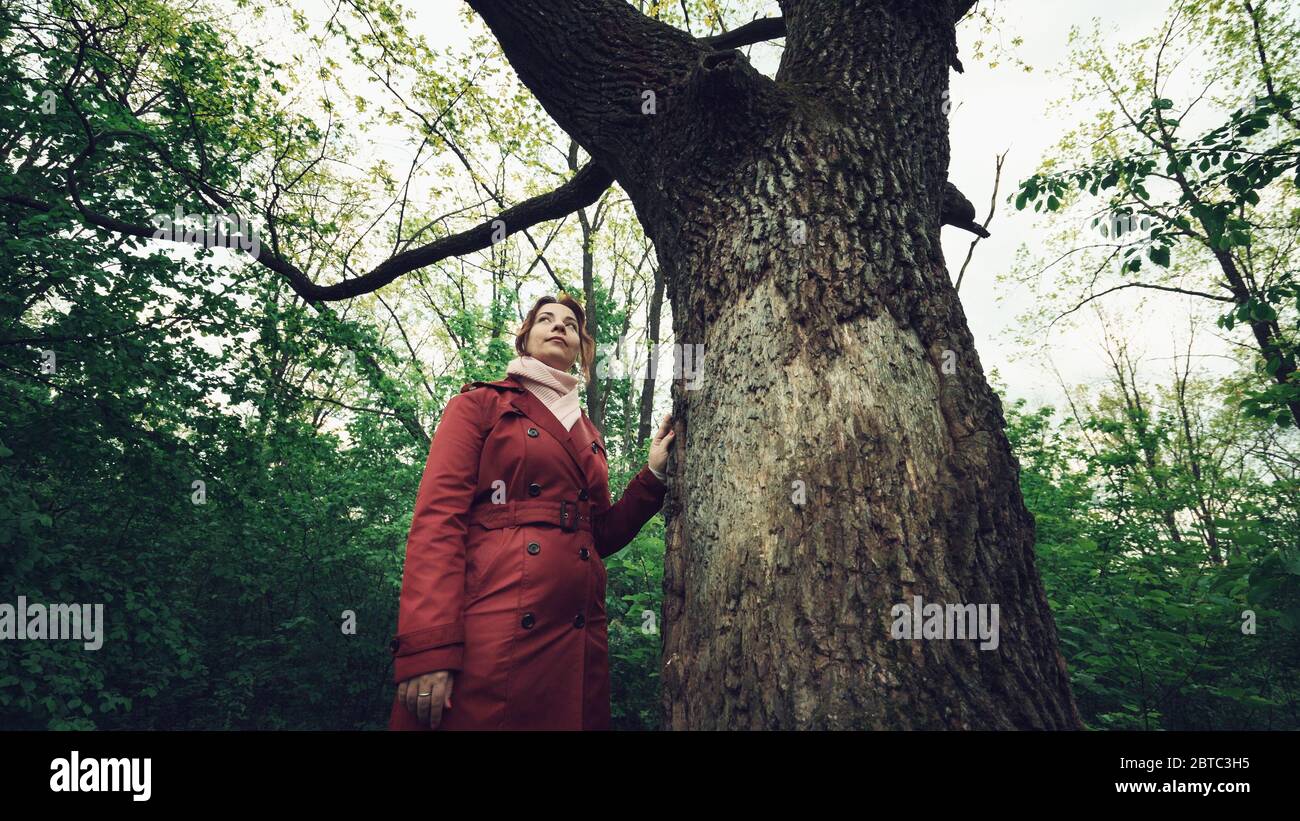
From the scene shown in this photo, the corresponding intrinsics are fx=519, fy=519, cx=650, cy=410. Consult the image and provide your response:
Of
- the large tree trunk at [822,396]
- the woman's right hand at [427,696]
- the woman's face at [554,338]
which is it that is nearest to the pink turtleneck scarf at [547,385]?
the woman's face at [554,338]

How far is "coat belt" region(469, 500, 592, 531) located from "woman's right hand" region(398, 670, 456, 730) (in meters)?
0.53

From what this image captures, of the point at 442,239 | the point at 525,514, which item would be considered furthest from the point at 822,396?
the point at 442,239

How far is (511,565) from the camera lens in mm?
1898

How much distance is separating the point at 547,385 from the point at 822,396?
132 centimetres

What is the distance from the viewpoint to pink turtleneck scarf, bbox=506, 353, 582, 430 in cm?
238

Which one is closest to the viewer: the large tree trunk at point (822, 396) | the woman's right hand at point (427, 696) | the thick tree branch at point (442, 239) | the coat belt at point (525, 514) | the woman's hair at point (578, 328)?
the large tree trunk at point (822, 396)

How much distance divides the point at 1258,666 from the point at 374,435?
8.44m

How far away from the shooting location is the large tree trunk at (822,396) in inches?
48.9

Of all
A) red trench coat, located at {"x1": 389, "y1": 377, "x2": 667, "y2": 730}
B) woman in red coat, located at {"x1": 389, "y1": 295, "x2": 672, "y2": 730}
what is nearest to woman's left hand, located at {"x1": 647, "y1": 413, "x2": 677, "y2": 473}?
woman in red coat, located at {"x1": 389, "y1": 295, "x2": 672, "y2": 730}

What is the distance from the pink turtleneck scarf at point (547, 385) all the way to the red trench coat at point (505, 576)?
0.08m

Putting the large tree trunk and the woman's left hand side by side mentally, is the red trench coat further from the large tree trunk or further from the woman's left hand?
the large tree trunk

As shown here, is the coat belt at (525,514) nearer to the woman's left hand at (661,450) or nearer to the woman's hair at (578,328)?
the woman's left hand at (661,450)

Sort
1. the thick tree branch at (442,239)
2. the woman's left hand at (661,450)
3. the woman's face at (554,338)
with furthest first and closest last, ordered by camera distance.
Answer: the thick tree branch at (442,239) → the woman's face at (554,338) → the woman's left hand at (661,450)
